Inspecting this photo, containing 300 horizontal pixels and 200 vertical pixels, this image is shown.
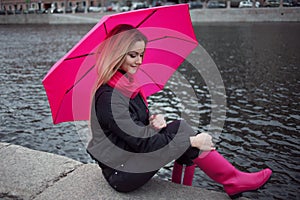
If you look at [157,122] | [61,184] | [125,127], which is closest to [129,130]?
[125,127]

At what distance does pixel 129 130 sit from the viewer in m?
2.64

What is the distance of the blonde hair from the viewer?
2646 mm

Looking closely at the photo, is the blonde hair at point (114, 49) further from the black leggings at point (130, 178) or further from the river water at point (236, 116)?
the river water at point (236, 116)

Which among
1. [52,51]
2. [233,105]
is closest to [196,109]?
[233,105]

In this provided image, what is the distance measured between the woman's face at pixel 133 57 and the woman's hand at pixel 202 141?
72 centimetres

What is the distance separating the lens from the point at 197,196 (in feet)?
9.53

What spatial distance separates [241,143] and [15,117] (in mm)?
5121

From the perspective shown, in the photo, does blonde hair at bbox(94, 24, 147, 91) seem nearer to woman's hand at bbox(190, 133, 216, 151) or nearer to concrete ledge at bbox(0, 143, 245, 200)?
woman's hand at bbox(190, 133, 216, 151)

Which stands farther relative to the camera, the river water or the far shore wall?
the far shore wall

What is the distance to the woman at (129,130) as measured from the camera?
104 inches

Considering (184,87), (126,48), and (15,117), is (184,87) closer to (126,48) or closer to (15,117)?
(15,117)

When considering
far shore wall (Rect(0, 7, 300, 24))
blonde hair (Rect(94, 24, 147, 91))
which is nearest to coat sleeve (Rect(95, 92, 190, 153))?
blonde hair (Rect(94, 24, 147, 91))

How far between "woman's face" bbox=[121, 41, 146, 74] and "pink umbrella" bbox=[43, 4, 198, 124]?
206 mm

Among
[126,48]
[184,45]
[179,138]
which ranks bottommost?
[179,138]
